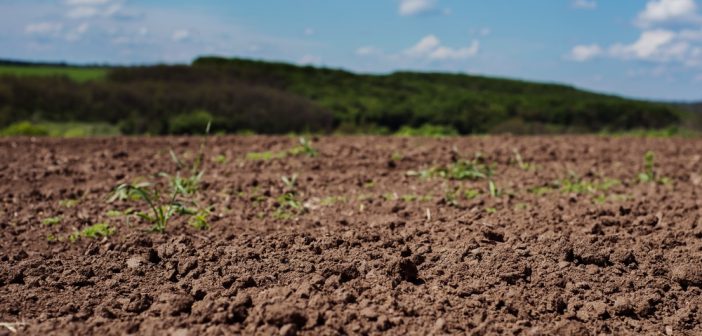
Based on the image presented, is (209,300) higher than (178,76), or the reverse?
(178,76)

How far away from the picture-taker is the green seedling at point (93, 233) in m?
4.21

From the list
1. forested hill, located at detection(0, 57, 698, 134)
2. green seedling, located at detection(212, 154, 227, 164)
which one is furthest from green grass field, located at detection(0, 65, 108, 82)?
green seedling, located at detection(212, 154, 227, 164)

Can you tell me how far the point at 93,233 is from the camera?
425 centimetres

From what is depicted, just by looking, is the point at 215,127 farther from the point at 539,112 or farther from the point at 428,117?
the point at 539,112

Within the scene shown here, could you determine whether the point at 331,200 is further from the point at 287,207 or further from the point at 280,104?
the point at 280,104

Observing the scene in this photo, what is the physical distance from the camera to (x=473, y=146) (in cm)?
793

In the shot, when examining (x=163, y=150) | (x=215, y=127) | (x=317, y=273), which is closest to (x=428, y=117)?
(x=215, y=127)

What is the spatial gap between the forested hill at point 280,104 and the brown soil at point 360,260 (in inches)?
198

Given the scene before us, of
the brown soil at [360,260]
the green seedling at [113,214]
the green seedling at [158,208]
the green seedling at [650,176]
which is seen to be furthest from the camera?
the green seedling at [650,176]

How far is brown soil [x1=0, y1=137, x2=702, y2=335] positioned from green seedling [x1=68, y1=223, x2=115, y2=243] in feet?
0.22

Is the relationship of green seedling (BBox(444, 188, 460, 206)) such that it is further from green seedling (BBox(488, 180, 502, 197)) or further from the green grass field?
the green grass field

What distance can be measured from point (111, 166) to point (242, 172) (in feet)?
4.46

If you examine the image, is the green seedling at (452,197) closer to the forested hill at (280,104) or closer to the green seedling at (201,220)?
the green seedling at (201,220)

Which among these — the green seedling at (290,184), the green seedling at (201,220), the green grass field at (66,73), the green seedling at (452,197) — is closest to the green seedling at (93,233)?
the green seedling at (201,220)
